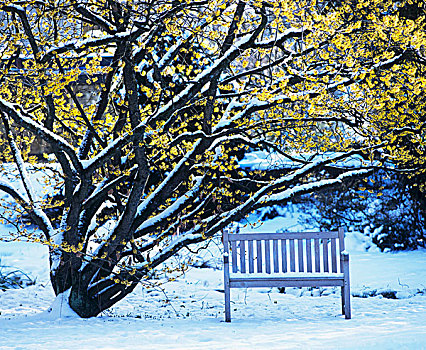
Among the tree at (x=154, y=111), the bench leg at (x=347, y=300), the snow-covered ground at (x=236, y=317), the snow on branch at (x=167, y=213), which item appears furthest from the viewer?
the snow on branch at (x=167, y=213)

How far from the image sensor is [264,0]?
474cm

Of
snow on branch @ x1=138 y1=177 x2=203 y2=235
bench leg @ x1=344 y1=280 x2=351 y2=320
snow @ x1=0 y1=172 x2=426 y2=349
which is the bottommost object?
snow @ x1=0 y1=172 x2=426 y2=349

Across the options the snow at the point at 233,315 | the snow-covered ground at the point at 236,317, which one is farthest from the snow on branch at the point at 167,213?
the snow-covered ground at the point at 236,317

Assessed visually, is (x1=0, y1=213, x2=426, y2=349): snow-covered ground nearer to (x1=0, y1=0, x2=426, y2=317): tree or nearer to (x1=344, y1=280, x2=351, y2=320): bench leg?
(x1=344, y1=280, x2=351, y2=320): bench leg

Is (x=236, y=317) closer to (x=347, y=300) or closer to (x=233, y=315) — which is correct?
(x=233, y=315)

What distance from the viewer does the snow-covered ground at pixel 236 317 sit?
14.4ft

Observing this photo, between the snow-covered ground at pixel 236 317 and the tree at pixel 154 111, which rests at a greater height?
the tree at pixel 154 111

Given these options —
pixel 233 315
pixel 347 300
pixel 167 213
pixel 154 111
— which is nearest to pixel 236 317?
pixel 233 315

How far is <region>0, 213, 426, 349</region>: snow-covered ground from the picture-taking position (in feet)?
14.4

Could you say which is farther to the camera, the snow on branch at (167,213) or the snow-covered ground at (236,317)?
the snow on branch at (167,213)

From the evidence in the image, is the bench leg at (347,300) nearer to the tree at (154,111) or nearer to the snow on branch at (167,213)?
the tree at (154,111)

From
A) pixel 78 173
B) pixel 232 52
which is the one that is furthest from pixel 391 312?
pixel 78 173

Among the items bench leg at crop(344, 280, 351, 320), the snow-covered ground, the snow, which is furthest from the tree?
bench leg at crop(344, 280, 351, 320)

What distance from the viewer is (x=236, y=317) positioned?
18.8ft
